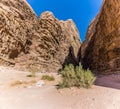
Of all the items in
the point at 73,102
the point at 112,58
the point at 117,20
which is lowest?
the point at 73,102

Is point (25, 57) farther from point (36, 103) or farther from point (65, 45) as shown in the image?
point (36, 103)

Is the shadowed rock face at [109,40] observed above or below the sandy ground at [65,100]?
above

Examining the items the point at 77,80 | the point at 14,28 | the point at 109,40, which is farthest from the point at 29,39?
the point at 77,80

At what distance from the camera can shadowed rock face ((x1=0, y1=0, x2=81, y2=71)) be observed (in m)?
22.2

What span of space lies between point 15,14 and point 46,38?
311 inches

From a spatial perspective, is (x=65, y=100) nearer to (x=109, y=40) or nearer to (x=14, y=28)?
(x=109, y=40)

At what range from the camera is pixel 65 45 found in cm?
3672

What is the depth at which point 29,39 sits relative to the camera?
28016 millimetres

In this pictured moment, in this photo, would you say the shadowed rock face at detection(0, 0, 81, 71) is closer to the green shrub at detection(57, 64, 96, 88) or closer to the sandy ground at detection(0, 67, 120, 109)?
the green shrub at detection(57, 64, 96, 88)

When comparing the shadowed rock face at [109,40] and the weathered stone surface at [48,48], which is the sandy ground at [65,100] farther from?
the weathered stone surface at [48,48]

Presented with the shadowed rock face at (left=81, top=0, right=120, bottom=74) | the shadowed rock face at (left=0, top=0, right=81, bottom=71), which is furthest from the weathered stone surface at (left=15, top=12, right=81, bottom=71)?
the shadowed rock face at (left=81, top=0, right=120, bottom=74)

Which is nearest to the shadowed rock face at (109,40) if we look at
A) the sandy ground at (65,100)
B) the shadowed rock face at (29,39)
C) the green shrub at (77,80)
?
the shadowed rock face at (29,39)

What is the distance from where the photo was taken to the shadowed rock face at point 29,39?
22.2 m

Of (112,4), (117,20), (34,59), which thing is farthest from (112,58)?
(34,59)
